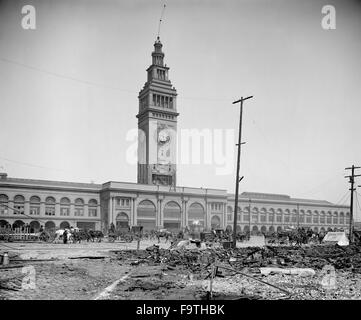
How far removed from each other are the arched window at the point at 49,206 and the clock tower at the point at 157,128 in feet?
54.6

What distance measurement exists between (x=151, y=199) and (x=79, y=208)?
12.0 metres

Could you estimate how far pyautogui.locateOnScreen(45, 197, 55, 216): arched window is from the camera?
5969 cm

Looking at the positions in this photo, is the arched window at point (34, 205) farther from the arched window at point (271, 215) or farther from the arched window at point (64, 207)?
the arched window at point (271, 215)

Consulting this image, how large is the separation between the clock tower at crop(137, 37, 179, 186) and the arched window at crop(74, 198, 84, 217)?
12.2 meters

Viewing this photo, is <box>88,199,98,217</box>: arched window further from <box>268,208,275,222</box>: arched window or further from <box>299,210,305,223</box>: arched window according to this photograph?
<box>299,210,305,223</box>: arched window

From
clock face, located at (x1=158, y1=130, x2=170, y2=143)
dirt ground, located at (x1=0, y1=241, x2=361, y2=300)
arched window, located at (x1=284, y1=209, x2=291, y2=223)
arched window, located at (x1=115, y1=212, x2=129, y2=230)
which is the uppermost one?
clock face, located at (x1=158, y1=130, x2=170, y2=143)

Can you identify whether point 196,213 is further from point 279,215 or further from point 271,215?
point 279,215

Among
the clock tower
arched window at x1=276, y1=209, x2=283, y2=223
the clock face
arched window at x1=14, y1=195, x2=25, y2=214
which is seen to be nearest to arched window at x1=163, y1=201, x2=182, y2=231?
the clock tower

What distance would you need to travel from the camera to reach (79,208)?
205 feet

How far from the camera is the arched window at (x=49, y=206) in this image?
59.7m

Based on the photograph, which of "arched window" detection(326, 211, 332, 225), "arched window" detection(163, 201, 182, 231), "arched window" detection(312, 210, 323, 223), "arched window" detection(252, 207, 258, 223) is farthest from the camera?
"arched window" detection(326, 211, 332, 225)

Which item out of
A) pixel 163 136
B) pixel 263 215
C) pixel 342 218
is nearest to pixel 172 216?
pixel 163 136
